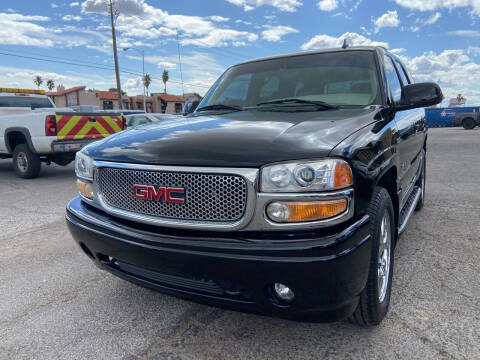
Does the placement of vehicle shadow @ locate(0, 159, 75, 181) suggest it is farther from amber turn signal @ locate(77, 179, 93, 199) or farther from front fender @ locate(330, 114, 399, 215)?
front fender @ locate(330, 114, 399, 215)

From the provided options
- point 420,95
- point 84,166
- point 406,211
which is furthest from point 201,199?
point 406,211

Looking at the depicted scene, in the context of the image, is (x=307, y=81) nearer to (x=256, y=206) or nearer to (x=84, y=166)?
(x=256, y=206)

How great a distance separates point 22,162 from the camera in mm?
7953

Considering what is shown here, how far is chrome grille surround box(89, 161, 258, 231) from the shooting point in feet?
5.99

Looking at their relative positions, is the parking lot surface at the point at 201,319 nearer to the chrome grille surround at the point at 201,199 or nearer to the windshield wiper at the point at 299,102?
the chrome grille surround at the point at 201,199

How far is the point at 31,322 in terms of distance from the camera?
2496 millimetres

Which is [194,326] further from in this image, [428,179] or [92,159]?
[428,179]

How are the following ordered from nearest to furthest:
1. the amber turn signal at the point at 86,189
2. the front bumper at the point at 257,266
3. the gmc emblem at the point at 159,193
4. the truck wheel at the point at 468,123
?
the front bumper at the point at 257,266, the gmc emblem at the point at 159,193, the amber turn signal at the point at 86,189, the truck wheel at the point at 468,123

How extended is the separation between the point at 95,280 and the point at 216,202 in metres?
1.72

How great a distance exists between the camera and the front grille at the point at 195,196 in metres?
1.86

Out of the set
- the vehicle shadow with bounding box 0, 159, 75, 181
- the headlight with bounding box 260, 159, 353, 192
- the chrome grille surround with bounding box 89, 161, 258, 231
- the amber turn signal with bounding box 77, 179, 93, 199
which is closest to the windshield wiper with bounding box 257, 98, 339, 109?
the headlight with bounding box 260, 159, 353, 192

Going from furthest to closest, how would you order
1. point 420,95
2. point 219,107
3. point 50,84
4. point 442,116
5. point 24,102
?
1. point 50,84
2. point 442,116
3. point 24,102
4. point 219,107
5. point 420,95

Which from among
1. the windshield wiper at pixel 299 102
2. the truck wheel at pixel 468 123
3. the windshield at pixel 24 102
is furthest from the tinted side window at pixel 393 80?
the truck wheel at pixel 468 123

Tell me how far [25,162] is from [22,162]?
104 millimetres
